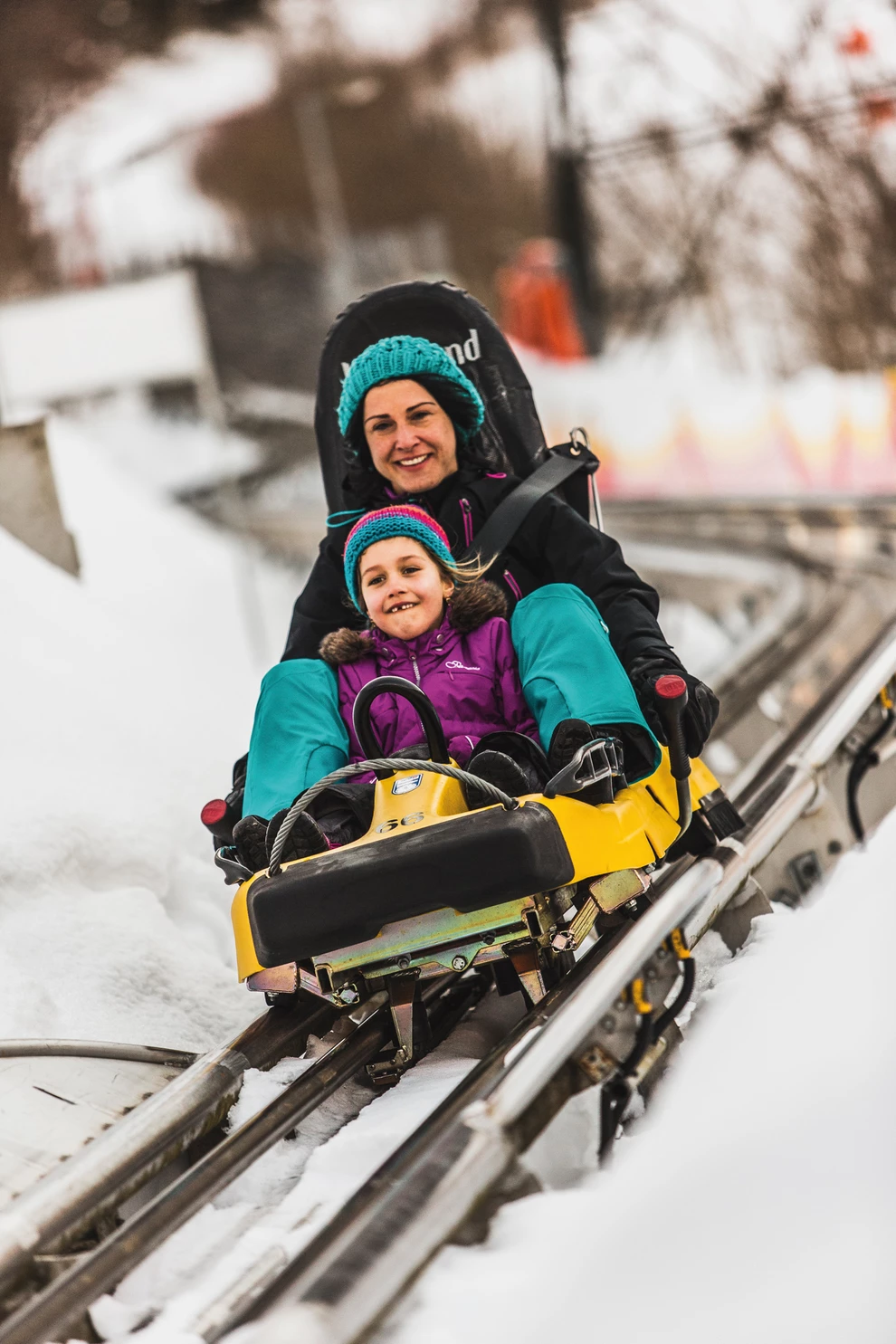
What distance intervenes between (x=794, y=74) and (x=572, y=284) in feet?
13.1

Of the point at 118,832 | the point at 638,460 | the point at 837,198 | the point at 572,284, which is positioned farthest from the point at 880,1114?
the point at 837,198

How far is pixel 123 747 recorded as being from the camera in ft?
15.7

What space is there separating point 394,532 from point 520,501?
1.51 ft

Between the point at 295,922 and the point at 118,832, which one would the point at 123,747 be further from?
the point at 295,922

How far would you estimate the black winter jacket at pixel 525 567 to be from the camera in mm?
3291

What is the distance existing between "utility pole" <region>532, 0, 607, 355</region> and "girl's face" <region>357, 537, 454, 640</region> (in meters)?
16.4

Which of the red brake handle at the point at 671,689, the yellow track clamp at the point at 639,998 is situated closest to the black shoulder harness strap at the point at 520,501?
the red brake handle at the point at 671,689

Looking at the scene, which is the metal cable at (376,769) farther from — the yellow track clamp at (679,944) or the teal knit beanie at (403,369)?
the teal knit beanie at (403,369)

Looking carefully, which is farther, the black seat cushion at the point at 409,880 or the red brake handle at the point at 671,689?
the red brake handle at the point at 671,689

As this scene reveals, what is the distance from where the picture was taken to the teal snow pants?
2926 millimetres

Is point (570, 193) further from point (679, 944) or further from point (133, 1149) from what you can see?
point (133, 1149)

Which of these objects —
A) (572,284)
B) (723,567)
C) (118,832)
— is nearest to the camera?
(118,832)

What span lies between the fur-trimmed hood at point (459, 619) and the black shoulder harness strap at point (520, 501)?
14 cm

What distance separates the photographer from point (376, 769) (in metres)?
2.78
